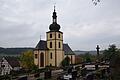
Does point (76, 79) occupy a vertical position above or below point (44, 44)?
below

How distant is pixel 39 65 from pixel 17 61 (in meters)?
21.0

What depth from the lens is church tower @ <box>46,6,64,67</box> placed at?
211ft

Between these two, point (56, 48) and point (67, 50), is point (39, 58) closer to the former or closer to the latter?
point (56, 48)

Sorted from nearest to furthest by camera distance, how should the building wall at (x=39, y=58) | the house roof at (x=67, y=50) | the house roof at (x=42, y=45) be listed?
the building wall at (x=39, y=58)
the house roof at (x=42, y=45)
the house roof at (x=67, y=50)

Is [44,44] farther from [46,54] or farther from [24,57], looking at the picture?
[24,57]

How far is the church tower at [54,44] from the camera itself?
64250 mm

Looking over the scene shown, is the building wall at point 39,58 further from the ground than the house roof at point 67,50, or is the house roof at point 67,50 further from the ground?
the house roof at point 67,50

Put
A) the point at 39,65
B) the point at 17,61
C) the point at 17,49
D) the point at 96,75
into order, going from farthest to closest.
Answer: the point at 17,49 < the point at 17,61 < the point at 39,65 < the point at 96,75

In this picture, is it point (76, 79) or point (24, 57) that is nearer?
point (76, 79)

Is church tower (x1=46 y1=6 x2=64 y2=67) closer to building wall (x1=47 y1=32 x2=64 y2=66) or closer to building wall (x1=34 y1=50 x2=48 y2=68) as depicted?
building wall (x1=47 y1=32 x2=64 y2=66)

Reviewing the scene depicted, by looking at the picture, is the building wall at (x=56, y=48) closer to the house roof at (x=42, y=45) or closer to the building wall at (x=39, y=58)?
the house roof at (x=42, y=45)

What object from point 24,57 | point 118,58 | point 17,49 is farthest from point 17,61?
point 17,49

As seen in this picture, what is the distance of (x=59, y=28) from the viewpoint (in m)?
65.2

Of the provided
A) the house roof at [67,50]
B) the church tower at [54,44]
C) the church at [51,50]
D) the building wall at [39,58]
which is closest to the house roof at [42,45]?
the church at [51,50]
